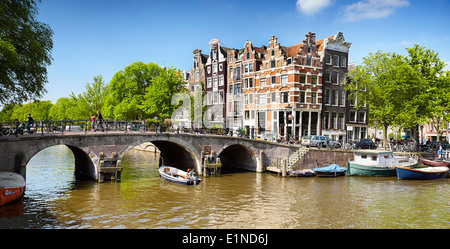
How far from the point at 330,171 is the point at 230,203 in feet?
48.8

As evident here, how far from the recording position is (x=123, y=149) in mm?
27906

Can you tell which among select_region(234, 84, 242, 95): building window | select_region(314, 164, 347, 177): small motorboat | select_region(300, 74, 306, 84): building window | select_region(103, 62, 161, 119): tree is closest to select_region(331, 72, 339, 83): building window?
select_region(300, 74, 306, 84): building window

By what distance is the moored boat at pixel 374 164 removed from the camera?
1299 inches

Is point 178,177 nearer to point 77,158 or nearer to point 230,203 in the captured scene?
point 230,203

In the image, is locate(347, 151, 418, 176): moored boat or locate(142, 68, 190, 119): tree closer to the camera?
locate(347, 151, 418, 176): moored boat

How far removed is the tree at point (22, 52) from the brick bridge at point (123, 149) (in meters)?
3.39

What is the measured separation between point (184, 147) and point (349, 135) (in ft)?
90.7

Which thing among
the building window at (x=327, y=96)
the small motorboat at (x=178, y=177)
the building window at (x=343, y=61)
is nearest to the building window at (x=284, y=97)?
the building window at (x=327, y=96)

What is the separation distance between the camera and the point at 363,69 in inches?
1574

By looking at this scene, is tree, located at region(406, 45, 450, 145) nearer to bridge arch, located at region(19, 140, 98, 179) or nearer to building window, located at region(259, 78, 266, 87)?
building window, located at region(259, 78, 266, 87)

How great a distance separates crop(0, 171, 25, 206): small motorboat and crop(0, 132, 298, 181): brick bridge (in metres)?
1.80

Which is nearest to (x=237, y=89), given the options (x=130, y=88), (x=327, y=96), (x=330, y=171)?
(x=327, y=96)

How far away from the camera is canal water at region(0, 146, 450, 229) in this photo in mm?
17391
